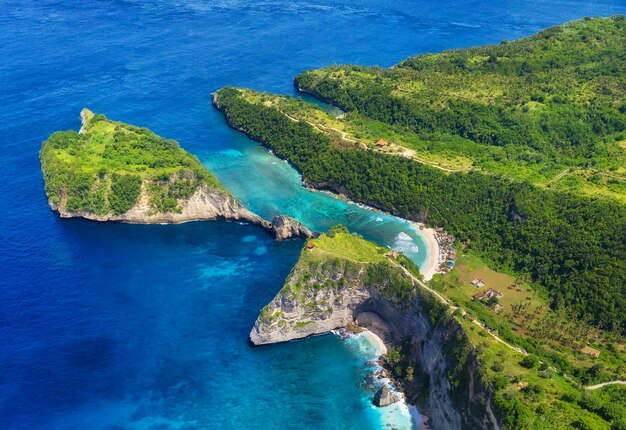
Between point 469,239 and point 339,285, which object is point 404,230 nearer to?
point 469,239

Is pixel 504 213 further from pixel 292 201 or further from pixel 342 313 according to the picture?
pixel 292 201

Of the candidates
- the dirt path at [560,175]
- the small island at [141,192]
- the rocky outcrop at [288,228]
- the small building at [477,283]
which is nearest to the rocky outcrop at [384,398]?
the small building at [477,283]

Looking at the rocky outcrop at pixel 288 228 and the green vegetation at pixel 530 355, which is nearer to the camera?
the green vegetation at pixel 530 355

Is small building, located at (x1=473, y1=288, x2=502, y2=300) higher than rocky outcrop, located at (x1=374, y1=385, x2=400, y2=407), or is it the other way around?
small building, located at (x1=473, y1=288, x2=502, y2=300)

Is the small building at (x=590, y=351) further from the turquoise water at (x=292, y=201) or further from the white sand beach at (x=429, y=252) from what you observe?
the turquoise water at (x=292, y=201)

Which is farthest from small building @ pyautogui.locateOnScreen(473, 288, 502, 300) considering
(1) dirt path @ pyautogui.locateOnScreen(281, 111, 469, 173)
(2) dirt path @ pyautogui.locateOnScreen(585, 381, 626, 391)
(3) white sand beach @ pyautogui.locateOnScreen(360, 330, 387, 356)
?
(1) dirt path @ pyautogui.locateOnScreen(281, 111, 469, 173)

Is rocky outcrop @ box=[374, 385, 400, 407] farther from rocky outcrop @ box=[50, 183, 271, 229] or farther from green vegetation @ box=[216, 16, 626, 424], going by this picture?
rocky outcrop @ box=[50, 183, 271, 229]

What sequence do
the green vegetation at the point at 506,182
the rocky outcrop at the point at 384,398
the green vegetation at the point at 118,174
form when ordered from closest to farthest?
the green vegetation at the point at 506,182 < the rocky outcrop at the point at 384,398 < the green vegetation at the point at 118,174
